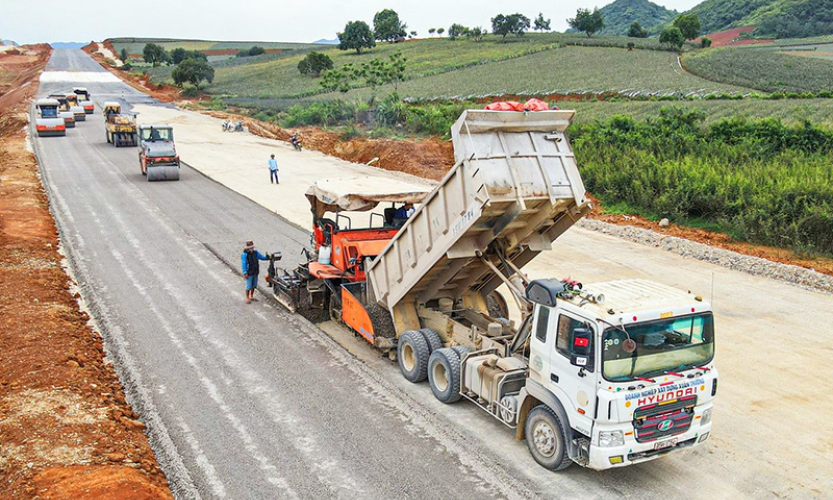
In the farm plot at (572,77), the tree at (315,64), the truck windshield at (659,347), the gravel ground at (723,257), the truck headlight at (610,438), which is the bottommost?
the gravel ground at (723,257)

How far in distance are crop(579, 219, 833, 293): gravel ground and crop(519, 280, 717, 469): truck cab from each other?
11299 millimetres

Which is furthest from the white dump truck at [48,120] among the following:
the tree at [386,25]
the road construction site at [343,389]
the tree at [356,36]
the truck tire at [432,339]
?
the tree at [386,25]

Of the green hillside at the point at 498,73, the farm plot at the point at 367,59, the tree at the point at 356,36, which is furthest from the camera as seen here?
the tree at the point at 356,36

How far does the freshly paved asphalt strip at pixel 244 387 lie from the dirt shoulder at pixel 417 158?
19.8ft

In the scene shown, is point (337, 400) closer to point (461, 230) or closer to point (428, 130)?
point (461, 230)

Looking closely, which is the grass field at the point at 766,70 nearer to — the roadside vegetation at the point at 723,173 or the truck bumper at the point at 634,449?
the roadside vegetation at the point at 723,173

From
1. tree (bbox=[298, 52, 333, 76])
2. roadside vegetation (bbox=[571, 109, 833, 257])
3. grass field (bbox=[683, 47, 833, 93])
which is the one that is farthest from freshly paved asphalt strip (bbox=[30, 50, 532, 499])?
tree (bbox=[298, 52, 333, 76])

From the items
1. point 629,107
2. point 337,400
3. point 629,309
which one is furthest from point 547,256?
point 629,107

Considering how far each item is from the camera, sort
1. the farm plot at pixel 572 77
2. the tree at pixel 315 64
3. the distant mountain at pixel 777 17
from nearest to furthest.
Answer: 1. the farm plot at pixel 572 77
2. the tree at pixel 315 64
3. the distant mountain at pixel 777 17

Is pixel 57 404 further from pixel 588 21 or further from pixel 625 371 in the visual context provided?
pixel 588 21

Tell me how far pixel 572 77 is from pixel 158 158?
44656 mm

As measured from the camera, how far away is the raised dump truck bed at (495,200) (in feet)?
31.8

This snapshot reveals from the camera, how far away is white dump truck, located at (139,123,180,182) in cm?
3047

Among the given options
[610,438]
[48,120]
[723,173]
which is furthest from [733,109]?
[48,120]
